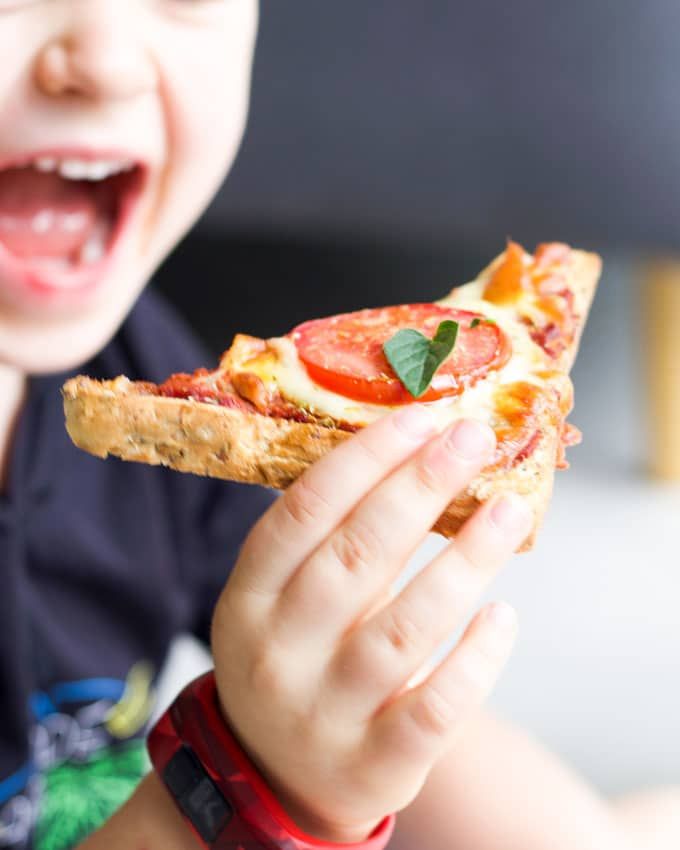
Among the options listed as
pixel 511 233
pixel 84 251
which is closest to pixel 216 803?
pixel 84 251

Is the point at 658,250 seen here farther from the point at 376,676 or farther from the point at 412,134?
the point at 376,676

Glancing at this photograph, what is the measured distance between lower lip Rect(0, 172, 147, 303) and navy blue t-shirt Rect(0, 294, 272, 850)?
0.18 meters

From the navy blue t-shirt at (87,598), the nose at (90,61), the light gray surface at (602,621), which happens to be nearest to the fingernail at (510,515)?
the nose at (90,61)

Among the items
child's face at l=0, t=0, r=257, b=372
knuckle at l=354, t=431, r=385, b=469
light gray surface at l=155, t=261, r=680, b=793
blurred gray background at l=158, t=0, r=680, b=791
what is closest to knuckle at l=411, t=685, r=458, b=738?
knuckle at l=354, t=431, r=385, b=469

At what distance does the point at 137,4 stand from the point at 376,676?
405mm

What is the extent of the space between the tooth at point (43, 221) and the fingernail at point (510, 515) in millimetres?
380

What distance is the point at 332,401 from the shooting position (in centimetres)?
58

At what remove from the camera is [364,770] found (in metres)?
0.57

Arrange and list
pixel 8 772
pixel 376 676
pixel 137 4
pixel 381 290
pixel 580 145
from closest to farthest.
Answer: pixel 376 676 < pixel 137 4 < pixel 8 772 < pixel 580 145 < pixel 381 290

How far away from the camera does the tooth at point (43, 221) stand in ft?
2.52

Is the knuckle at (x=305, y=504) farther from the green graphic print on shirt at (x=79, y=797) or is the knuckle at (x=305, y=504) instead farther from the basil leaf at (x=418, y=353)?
the green graphic print on shirt at (x=79, y=797)

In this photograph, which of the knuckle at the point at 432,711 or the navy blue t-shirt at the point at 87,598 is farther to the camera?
the navy blue t-shirt at the point at 87,598

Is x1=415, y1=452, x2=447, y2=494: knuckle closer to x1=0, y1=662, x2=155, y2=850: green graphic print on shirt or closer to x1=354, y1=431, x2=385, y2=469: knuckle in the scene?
x1=354, y1=431, x2=385, y2=469: knuckle

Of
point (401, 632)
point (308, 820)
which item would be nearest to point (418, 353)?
point (401, 632)
